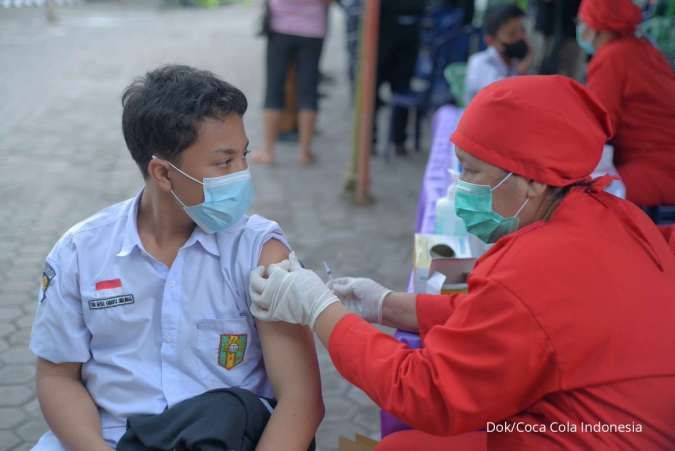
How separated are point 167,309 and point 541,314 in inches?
36.1

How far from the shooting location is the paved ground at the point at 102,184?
3.36 m

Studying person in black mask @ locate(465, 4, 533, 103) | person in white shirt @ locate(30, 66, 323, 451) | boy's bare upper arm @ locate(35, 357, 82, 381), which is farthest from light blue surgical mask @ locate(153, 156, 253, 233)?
person in black mask @ locate(465, 4, 533, 103)

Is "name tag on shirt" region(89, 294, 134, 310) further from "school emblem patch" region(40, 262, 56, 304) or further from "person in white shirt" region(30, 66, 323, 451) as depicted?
"school emblem patch" region(40, 262, 56, 304)

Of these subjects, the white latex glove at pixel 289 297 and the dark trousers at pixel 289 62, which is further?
the dark trousers at pixel 289 62

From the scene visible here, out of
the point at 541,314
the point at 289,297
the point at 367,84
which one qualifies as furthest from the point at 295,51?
the point at 541,314

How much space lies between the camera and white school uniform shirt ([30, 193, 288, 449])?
1893mm

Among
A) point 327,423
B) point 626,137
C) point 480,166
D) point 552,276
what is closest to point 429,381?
point 552,276

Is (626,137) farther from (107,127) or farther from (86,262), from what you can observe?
(107,127)

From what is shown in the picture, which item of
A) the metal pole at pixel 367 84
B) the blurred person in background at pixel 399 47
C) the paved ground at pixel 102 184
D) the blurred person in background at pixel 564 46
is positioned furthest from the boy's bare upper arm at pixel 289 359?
the blurred person in background at pixel 564 46

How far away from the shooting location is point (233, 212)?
197 centimetres

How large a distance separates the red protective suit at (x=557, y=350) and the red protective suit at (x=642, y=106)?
2178 mm

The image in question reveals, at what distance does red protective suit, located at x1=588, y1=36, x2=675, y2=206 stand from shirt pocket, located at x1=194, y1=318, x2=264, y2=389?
2.41 metres

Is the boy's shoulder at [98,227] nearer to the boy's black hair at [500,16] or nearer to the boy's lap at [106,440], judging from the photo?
the boy's lap at [106,440]

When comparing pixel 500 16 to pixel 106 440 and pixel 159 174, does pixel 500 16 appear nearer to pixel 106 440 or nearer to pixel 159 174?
pixel 159 174
